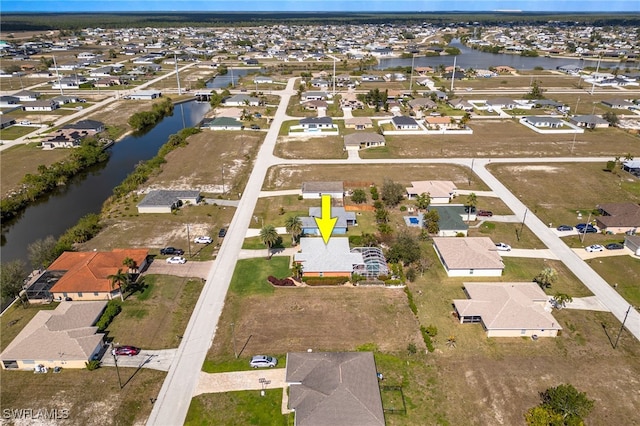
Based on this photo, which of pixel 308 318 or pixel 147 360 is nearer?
pixel 147 360

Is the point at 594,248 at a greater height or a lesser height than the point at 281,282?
greater

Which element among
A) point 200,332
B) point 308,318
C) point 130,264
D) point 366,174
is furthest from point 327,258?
point 366,174

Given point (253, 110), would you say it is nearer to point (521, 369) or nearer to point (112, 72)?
point (112, 72)

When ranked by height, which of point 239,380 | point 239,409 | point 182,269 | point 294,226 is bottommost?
point 239,409

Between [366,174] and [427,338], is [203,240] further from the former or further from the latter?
[366,174]

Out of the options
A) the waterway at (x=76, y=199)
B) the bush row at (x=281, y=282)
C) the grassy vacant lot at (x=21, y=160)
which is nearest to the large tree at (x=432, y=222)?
the bush row at (x=281, y=282)

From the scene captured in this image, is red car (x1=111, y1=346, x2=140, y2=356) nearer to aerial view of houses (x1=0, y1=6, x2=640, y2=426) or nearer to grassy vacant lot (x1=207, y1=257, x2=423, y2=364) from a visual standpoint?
aerial view of houses (x1=0, y1=6, x2=640, y2=426)

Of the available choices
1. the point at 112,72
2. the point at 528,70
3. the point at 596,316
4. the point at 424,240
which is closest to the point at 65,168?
the point at 424,240
